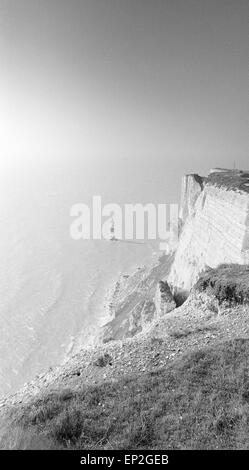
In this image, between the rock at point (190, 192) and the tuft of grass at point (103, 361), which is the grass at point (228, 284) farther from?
the rock at point (190, 192)

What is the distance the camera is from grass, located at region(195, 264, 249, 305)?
15.0m

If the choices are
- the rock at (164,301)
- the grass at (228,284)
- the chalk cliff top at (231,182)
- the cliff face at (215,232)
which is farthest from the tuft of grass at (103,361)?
the chalk cliff top at (231,182)

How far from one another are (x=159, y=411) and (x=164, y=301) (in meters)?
16.7

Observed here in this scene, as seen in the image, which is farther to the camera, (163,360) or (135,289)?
(135,289)

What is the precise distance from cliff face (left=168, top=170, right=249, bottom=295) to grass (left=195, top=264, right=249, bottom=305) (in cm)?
600

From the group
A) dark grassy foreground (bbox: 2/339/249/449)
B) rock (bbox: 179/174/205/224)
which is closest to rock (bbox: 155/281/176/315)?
dark grassy foreground (bbox: 2/339/249/449)

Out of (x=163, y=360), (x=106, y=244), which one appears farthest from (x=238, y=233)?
(x=106, y=244)

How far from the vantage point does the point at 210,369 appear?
10148mm

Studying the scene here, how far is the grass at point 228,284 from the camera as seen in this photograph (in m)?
15.0

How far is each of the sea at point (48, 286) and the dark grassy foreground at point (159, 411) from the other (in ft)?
70.1

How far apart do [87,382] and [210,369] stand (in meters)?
3.98

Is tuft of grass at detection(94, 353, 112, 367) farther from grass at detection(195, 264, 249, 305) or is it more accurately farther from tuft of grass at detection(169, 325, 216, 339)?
grass at detection(195, 264, 249, 305)
